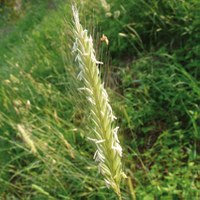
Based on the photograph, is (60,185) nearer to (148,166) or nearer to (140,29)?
(148,166)

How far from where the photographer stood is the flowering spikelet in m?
1.13

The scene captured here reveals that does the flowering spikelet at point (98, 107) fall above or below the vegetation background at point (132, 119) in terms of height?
above

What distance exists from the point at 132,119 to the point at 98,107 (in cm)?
159

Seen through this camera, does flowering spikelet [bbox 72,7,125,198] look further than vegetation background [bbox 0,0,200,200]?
No

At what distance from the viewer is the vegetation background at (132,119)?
2.38 meters

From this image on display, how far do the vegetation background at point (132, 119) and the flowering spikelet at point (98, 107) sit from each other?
68 centimetres

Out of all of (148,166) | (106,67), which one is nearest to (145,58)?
(148,166)

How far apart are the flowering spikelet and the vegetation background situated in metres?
0.68

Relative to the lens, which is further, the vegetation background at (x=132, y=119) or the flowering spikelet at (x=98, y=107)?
the vegetation background at (x=132, y=119)

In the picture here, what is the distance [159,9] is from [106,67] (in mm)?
1966

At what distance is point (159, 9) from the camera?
10.5ft

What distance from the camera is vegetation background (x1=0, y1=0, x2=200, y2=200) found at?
2.38 meters

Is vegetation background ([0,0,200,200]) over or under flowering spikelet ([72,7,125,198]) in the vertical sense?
under

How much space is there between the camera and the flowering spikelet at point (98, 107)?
113 centimetres
